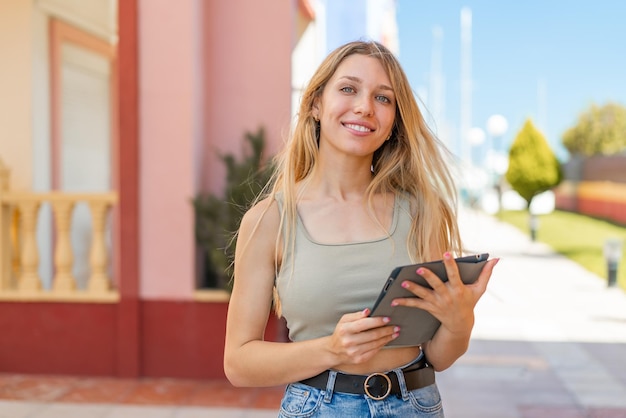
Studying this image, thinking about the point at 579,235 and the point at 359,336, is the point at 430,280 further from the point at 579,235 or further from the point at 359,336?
the point at 579,235

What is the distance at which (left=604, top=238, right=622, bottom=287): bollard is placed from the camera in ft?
36.6

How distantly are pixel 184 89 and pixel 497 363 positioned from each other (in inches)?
125

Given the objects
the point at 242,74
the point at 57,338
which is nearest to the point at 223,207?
the point at 242,74

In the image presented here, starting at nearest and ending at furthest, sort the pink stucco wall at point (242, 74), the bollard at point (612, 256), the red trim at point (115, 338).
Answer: the red trim at point (115, 338) → the pink stucco wall at point (242, 74) → the bollard at point (612, 256)

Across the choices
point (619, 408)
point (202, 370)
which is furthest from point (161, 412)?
point (619, 408)

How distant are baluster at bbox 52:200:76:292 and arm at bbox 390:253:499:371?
14.1ft

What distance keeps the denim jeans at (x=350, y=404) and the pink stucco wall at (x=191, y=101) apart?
12.4 feet

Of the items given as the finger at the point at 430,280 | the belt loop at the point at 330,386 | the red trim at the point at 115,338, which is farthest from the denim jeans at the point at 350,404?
the red trim at the point at 115,338

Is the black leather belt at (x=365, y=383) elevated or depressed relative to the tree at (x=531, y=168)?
depressed

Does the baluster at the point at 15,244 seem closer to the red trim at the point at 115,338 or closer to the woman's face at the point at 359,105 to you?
the red trim at the point at 115,338

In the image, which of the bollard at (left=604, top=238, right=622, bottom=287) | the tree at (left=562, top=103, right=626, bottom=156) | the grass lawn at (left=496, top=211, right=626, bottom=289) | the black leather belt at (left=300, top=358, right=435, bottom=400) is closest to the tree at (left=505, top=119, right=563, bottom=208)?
the grass lawn at (left=496, top=211, right=626, bottom=289)

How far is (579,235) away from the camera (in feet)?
67.7

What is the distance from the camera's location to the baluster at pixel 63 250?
584 cm

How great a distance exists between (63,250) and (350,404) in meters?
4.48
